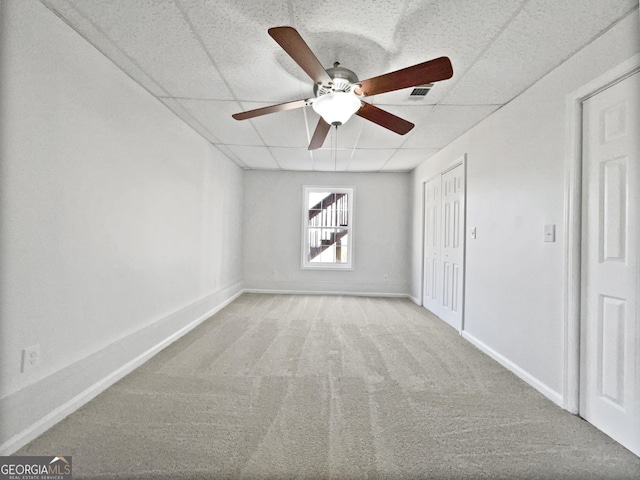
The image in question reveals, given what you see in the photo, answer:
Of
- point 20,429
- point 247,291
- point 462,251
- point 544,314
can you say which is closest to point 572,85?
point 544,314

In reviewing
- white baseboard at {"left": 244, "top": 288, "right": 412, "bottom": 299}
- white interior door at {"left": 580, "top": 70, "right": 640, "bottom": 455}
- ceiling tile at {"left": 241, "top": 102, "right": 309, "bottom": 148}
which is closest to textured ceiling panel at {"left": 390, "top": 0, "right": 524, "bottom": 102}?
white interior door at {"left": 580, "top": 70, "right": 640, "bottom": 455}

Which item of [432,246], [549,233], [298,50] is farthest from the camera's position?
[432,246]

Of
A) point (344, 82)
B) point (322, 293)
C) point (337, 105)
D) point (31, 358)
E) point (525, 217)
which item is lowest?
point (322, 293)

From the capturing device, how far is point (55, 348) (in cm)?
179

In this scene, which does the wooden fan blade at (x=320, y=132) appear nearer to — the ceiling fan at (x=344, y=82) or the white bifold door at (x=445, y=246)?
the ceiling fan at (x=344, y=82)

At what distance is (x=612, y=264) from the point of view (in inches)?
69.8

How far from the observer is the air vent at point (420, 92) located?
8.15 feet

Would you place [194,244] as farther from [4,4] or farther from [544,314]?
[544,314]

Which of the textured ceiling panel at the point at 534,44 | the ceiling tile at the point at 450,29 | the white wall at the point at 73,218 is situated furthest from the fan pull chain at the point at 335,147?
the white wall at the point at 73,218

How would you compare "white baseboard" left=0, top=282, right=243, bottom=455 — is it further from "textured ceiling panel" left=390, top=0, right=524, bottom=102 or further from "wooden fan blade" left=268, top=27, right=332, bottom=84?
"textured ceiling panel" left=390, top=0, right=524, bottom=102

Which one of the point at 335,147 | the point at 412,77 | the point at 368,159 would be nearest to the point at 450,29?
the point at 412,77

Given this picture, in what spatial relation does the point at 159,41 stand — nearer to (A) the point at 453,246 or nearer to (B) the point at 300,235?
(A) the point at 453,246

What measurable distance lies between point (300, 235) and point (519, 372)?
166 inches

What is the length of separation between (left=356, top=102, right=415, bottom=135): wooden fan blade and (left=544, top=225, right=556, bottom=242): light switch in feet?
4.02
